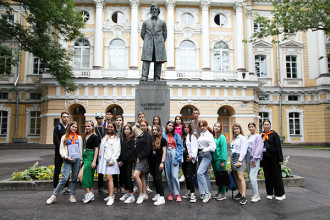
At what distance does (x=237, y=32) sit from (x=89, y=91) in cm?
1590

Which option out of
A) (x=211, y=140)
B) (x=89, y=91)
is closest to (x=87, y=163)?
(x=211, y=140)

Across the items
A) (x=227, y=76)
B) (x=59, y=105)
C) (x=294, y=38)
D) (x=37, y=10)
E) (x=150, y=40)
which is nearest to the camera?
(x=150, y=40)

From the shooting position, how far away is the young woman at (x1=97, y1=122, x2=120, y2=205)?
19.8ft

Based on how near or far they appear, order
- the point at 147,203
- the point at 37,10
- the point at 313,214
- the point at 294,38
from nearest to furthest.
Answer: the point at 313,214, the point at 147,203, the point at 37,10, the point at 294,38

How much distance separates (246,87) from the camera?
24781 millimetres

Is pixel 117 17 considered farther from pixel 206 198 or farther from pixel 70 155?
pixel 206 198

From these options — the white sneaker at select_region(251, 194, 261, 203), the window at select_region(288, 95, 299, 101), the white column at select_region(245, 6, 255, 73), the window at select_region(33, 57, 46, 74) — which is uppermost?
the white column at select_region(245, 6, 255, 73)

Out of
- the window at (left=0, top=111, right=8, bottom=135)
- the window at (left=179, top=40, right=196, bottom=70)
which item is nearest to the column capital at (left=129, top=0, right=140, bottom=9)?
the window at (left=179, top=40, right=196, bottom=70)

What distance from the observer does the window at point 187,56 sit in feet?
89.2

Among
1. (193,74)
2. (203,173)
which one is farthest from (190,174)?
(193,74)

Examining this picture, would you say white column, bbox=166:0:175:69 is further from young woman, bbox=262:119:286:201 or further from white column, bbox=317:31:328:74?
young woman, bbox=262:119:286:201

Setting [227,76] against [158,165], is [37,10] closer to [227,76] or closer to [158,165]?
[158,165]

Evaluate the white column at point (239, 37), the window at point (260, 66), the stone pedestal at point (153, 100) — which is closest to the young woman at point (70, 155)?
→ the stone pedestal at point (153, 100)

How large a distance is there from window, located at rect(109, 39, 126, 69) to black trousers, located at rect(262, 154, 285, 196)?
72.8 ft
